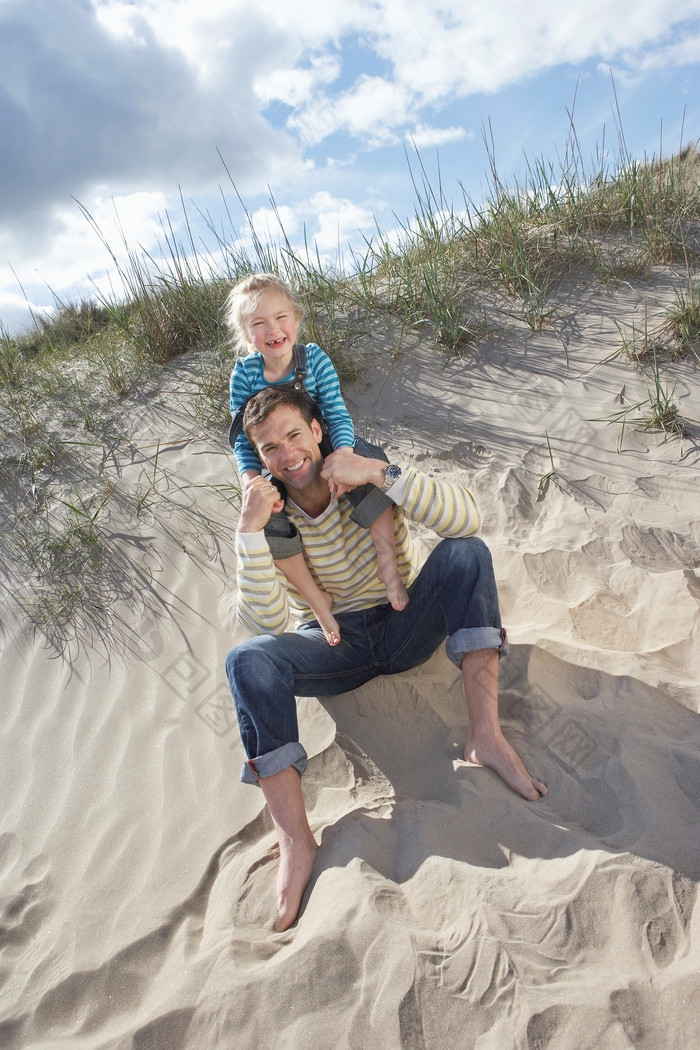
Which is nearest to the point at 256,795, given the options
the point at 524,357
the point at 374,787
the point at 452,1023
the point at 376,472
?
the point at 374,787

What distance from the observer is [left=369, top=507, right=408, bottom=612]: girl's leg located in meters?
2.09

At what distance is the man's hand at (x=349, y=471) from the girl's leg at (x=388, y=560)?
0.45 ft

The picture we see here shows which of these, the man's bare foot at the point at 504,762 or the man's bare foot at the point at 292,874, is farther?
the man's bare foot at the point at 504,762

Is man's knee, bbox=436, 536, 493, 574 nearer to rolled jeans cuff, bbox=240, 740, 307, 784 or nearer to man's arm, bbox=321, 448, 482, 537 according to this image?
man's arm, bbox=321, 448, 482, 537

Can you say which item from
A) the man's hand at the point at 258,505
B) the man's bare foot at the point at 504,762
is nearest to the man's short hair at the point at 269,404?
the man's hand at the point at 258,505

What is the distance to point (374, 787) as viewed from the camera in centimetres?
206

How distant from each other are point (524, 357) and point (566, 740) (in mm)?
3065

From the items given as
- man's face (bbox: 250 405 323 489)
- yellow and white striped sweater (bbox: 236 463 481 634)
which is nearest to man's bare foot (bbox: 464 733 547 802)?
yellow and white striped sweater (bbox: 236 463 481 634)

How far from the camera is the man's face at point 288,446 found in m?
2.03

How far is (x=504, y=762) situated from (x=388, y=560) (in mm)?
723

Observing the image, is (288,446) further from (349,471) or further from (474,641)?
(474,641)

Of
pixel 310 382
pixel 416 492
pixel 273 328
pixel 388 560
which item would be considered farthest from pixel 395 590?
pixel 273 328

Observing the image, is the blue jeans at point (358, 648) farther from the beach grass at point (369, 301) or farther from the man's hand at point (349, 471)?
the beach grass at point (369, 301)

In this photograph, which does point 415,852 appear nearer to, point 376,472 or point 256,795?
point 256,795
